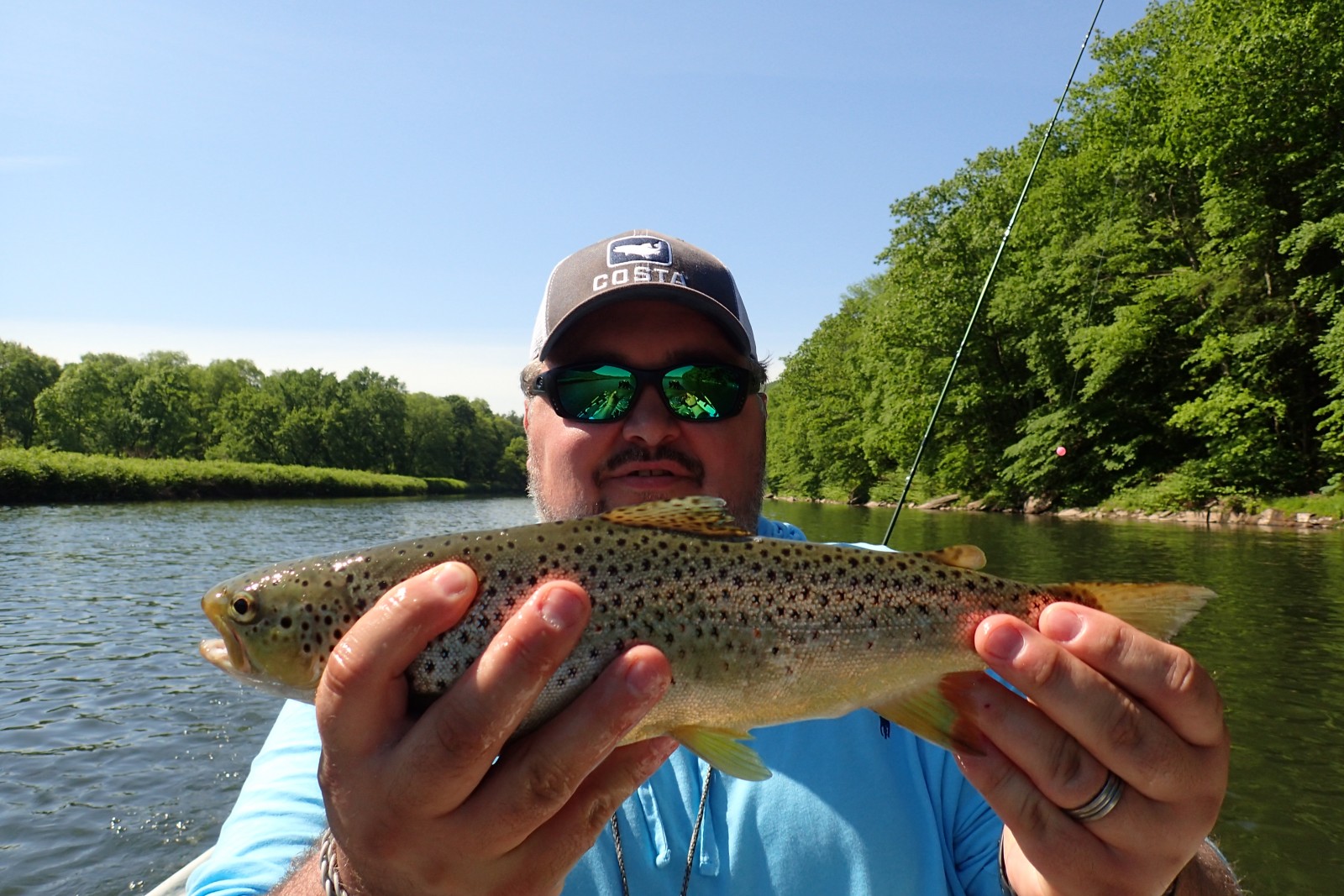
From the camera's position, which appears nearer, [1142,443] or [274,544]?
[274,544]

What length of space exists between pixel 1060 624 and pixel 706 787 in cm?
121

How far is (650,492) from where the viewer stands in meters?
3.46

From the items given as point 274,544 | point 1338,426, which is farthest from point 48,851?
point 1338,426

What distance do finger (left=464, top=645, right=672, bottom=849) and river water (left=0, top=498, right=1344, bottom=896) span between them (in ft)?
23.6

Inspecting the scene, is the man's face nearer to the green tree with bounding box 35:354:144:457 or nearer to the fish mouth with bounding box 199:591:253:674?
the fish mouth with bounding box 199:591:253:674

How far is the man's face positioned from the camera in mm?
3465

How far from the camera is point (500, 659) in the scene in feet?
6.23

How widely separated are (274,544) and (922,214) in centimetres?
3535

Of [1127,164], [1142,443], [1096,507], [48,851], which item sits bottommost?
[48,851]

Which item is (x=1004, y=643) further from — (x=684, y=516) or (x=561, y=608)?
(x=561, y=608)

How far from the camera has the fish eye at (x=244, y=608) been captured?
92.7 inches

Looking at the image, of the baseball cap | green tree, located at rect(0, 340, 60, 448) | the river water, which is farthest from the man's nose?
green tree, located at rect(0, 340, 60, 448)

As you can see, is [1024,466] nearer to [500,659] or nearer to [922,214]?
[922,214]

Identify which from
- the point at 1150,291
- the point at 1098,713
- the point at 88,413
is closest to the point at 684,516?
the point at 1098,713
